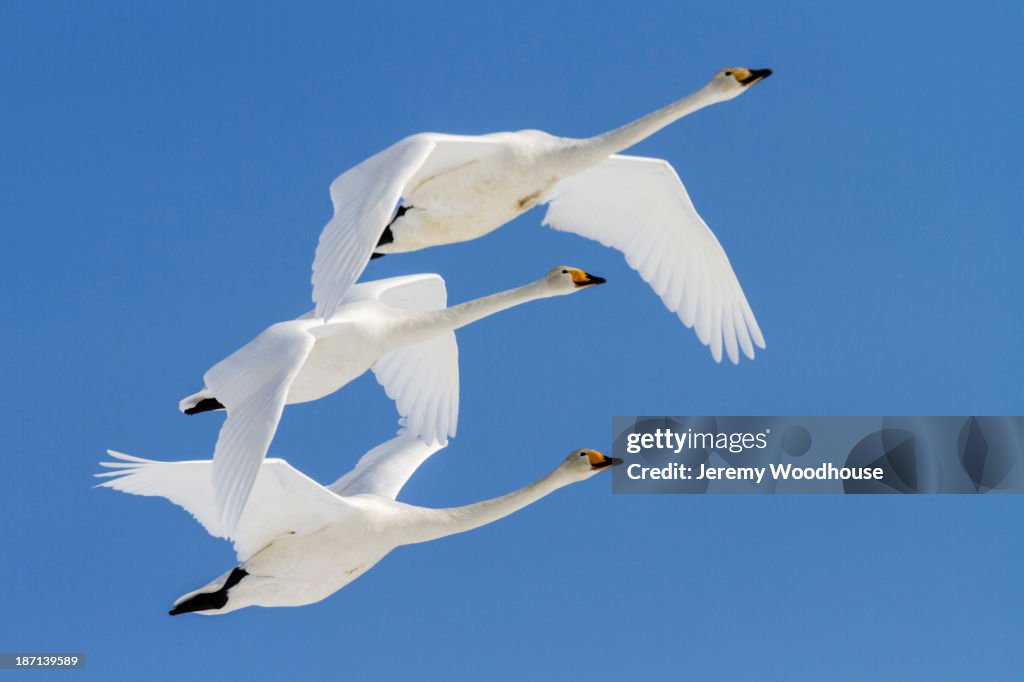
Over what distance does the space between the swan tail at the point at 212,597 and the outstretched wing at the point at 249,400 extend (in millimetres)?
1648

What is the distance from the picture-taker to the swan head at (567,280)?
14.9 meters

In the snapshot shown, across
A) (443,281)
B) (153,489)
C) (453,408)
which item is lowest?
(153,489)

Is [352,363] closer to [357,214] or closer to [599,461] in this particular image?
[357,214]

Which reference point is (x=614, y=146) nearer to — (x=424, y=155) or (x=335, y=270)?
(x=424, y=155)

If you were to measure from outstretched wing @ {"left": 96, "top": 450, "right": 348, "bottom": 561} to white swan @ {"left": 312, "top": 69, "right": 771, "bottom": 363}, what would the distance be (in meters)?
1.77

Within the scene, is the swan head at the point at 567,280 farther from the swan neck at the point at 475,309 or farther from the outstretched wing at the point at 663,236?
the outstretched wing at the point at 663,236

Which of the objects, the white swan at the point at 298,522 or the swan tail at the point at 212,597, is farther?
the swan tail at the point at 212,597

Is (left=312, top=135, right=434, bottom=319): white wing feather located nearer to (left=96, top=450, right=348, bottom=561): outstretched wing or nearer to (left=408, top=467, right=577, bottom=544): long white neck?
(left=96, top=450, right=348, bottom=561): outstretched wing

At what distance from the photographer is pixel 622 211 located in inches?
686

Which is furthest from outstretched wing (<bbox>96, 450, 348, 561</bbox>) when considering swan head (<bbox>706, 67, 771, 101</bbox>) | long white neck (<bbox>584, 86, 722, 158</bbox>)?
swan head (<bbox>706, 67, 771, 101</bbox>)

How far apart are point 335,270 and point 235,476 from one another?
55.8 inches

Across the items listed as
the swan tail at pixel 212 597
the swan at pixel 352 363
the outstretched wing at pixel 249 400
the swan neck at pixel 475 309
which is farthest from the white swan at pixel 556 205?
the swan tail at pixel 212 597

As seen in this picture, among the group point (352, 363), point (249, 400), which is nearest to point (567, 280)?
point (352, 363)

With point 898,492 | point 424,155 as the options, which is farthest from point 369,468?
point 898,492
